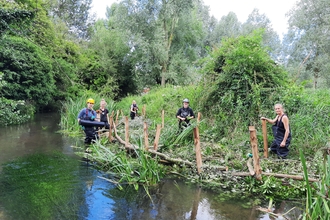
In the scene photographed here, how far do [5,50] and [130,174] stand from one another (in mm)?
10872

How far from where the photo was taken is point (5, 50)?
12.5m

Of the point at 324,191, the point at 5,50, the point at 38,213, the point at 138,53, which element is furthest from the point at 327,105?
the point at 138,53

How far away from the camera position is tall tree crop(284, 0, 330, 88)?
1805cm

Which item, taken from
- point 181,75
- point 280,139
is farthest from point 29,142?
point 181,75

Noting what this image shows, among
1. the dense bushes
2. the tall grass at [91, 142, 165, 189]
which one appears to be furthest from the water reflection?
the dense bushes

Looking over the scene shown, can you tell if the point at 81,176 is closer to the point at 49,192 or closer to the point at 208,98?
the point at 49,192

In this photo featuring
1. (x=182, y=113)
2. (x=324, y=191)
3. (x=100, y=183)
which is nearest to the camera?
(x=324, y=191)

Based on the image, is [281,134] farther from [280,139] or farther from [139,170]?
[139,170]

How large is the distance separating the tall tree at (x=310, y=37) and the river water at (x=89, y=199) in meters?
16.2

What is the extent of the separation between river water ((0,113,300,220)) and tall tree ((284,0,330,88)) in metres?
16.2

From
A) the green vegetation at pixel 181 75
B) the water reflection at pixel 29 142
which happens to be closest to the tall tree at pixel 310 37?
the green vegetation at pixel 181 75

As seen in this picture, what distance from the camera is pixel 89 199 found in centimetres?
454

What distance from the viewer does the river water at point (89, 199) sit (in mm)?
3967

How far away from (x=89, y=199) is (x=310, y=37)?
20080 millimetres
